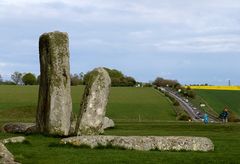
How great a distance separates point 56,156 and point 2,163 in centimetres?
317

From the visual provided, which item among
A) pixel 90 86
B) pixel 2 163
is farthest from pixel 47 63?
pixel 2 163

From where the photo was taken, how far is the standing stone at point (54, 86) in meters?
29.4

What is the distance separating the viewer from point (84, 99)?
29078 millimetres

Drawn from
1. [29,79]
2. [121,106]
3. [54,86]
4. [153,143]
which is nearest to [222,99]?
[121,106]

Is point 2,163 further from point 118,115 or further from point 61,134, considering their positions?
point 118,115

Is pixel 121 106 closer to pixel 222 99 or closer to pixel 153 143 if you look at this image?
pixel 222 99

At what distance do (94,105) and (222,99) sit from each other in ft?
205

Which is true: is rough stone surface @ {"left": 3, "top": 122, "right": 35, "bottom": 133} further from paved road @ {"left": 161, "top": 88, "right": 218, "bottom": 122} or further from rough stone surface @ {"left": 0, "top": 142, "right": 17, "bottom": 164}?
paved road @ {"left": 161, "top": 88, "right": 218, "bottom": 122}

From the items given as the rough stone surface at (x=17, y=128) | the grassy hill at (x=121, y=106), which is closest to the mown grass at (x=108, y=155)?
the rough stone surface at (x=17, y=128)

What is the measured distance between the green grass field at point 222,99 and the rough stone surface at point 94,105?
146 feet

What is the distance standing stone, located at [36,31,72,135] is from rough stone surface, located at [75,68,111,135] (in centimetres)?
126

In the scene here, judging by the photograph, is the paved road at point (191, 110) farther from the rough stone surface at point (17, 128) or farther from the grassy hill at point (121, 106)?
→ the rough stone surface at point (17, 128)

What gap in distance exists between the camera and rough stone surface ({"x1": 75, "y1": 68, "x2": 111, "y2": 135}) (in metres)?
28.4

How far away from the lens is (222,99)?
8912 centimetres
